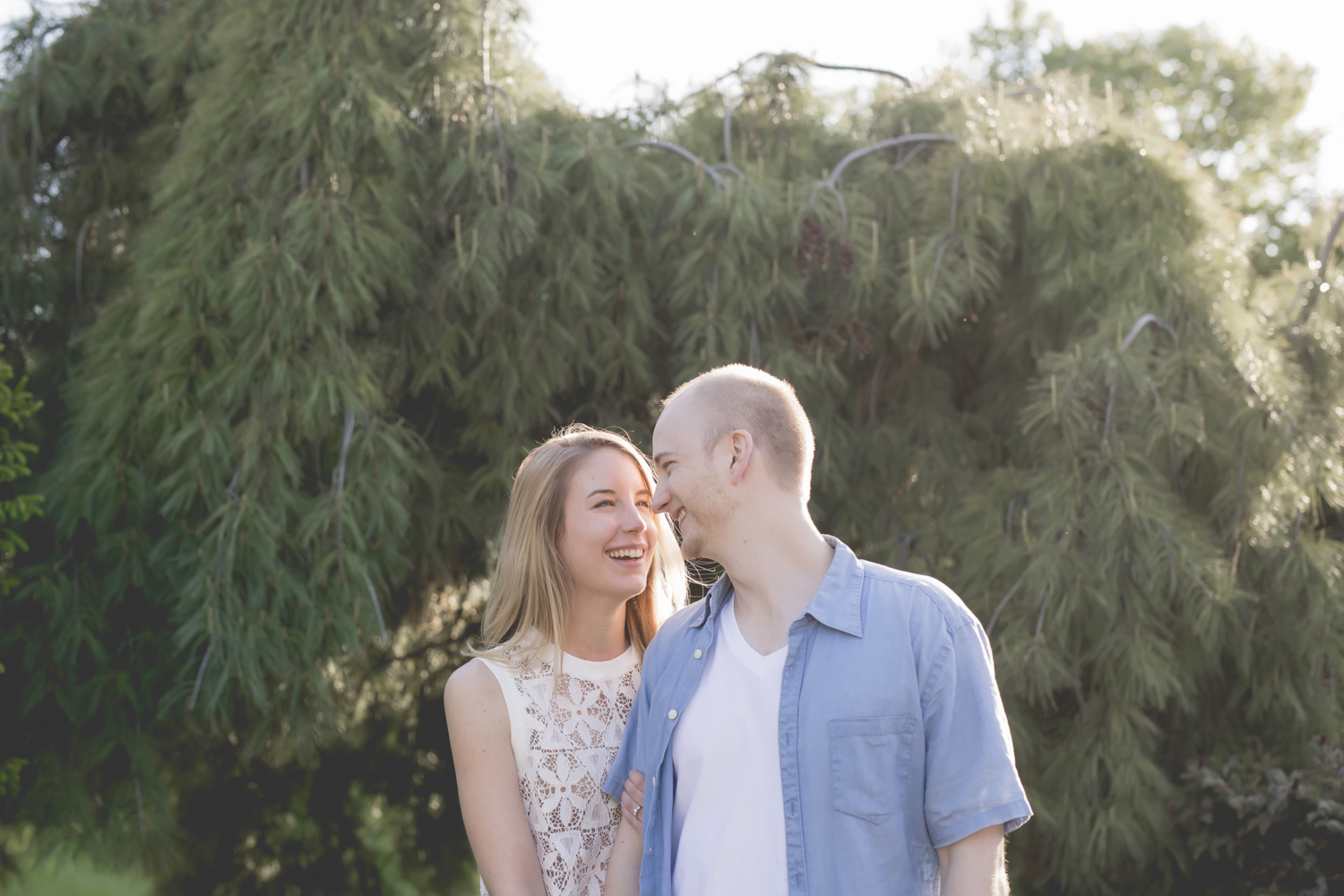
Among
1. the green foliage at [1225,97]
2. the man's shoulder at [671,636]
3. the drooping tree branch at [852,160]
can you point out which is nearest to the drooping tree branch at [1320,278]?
the drooping tree branch at [852,160]

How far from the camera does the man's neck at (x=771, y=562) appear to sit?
72.2 inches

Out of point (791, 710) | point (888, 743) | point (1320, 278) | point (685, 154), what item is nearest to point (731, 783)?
point (791, 710)

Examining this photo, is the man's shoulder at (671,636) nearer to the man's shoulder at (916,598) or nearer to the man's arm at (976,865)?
the man's shoulder at (916,598)

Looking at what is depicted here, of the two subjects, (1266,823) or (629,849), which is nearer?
(629,849)

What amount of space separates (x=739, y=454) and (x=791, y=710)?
1.43 ft

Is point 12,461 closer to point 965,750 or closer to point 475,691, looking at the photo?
point 475,691

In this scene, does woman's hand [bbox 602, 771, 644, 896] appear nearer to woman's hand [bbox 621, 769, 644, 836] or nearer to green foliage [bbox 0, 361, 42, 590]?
woman's hand [bbox 621, 769, 644, 836]

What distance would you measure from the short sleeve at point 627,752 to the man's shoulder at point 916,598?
506 millimetres

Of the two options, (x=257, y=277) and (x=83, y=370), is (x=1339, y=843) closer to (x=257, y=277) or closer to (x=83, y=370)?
(x=257, y=277)

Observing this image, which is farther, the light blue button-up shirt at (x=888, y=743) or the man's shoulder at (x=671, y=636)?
the man's shoulder at (x=671, y=636)

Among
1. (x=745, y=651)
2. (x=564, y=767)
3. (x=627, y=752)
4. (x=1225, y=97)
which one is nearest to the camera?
(x=745, y=651)

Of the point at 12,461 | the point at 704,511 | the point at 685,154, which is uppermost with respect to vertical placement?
the point at 685,154

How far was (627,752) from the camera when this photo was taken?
207 centimetres

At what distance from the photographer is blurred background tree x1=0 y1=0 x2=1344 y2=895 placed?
3.51 metres
